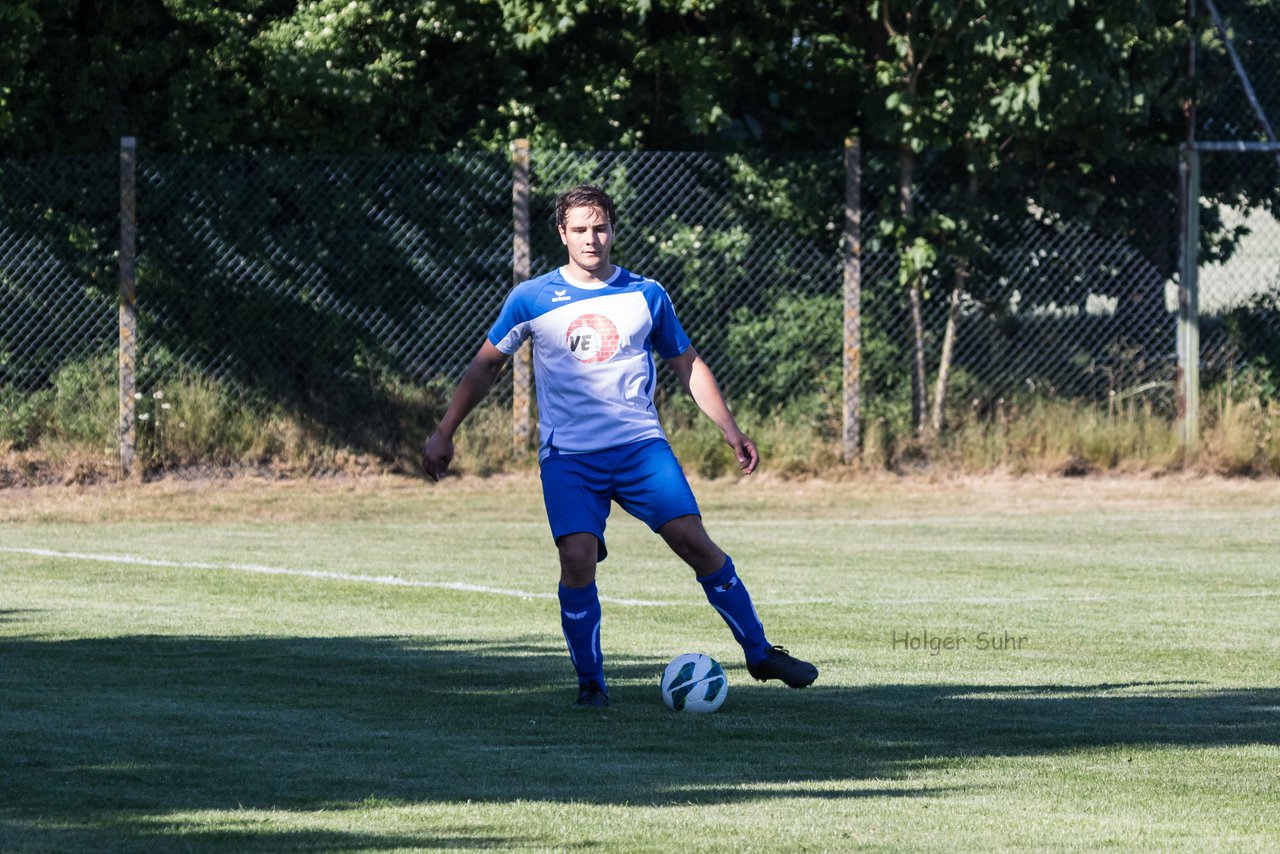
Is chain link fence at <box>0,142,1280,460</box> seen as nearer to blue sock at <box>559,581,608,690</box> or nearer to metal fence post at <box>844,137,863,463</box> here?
metal fence post at <box>844,137,863,463</box>

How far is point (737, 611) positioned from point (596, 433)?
0.84 m

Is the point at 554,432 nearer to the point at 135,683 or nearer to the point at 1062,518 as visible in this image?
the point at 135,683

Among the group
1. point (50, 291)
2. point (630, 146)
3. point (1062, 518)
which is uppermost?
point (630, 146)

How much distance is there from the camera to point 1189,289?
20.0 m

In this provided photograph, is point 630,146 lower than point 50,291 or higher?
higher

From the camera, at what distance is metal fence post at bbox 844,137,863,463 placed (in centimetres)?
1928

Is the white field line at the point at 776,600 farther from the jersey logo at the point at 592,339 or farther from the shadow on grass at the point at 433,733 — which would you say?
the jersey logo at the point at 592,339

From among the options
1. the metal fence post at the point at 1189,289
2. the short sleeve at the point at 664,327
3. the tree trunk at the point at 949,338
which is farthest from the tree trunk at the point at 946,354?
the short sleeve at the point at 664,327

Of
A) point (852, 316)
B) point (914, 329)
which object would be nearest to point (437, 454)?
point (852, 316)

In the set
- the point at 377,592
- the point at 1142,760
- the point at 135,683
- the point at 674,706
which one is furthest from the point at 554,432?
the point at 377,592

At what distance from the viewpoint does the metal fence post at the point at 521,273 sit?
18.8 m

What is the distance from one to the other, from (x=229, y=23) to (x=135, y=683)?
40.6ft

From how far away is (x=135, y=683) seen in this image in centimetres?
806

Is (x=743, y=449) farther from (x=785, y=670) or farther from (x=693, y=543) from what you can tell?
(x=785, y=670)
